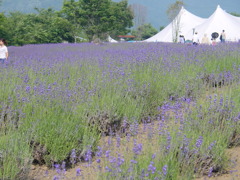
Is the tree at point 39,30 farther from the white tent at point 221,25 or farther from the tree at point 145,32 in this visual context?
the tree at point 145,32

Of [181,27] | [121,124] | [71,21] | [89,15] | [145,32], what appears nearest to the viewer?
[121,124]

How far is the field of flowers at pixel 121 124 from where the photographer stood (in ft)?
8.27

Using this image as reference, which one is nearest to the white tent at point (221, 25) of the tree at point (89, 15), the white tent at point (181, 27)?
the white tent at point (181, 27)

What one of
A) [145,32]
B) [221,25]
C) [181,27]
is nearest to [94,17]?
[181,27]

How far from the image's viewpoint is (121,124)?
4023 millimetres

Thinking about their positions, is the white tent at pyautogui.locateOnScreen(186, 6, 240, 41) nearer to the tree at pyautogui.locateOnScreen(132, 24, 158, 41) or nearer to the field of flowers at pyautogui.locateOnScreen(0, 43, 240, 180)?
the field of flowers at pyautogui.locateOnScreen(0, 43, 240, 180)

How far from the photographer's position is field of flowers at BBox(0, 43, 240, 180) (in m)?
2.52

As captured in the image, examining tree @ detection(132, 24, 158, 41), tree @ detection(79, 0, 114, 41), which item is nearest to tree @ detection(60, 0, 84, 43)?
tree @ detection(79, 0, 114, 41)

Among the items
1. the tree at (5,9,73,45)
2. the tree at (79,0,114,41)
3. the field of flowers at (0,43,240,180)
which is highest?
the tree at (79,0,114,41)

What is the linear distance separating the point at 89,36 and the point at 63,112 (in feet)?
96.1

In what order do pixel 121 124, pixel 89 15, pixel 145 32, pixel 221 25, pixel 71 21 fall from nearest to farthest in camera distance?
pixel 121 124 → pixel 221 25 → pixel 71 21 → pixel 89 15 → pixel 145 32

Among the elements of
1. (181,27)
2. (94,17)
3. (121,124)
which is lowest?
(121,124)

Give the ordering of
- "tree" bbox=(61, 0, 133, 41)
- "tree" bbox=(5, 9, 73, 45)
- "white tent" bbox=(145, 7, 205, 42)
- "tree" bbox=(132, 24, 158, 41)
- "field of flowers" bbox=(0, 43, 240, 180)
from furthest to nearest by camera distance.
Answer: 1. "tree" bbox=(132, 24, 158, 41)
2. "white tent" bbox=(145, 7, 205, 42)
3. "tree" bbox=(61, 0, 133, 41)
4. "tree" bbox=(5, 9, 73, 45)
5. "field of flowers" bbox=(0, 43, 240, 180)

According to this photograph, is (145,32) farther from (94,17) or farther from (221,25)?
(221,25)
